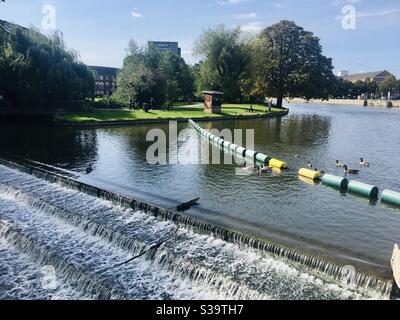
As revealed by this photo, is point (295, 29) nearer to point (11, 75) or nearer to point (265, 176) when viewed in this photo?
point (11, 75)

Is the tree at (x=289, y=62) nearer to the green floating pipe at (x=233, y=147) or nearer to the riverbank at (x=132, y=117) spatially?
the riverbank at (x=132, y=117)

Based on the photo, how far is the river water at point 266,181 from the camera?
648 inches

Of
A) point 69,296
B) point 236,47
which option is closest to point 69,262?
point 69,296

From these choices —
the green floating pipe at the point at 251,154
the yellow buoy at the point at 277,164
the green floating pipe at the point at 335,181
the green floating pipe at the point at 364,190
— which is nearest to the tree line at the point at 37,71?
the green floating pipe at the point at 251,154

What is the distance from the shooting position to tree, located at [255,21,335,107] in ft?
298

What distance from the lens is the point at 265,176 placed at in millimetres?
25594

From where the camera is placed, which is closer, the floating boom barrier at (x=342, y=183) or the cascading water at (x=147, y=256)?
the cascading water at (x=147, y=256)

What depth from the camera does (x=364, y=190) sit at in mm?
21297

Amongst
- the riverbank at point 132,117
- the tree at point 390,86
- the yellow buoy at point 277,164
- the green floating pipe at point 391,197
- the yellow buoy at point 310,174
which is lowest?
the green floating pipe at point 391,197

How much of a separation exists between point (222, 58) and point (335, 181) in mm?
62698

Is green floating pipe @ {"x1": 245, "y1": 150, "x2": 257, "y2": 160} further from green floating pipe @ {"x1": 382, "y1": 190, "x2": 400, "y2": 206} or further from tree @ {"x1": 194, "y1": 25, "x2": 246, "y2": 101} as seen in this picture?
tree @ {"x1": 194, "y1": 25, "x2": 246, "y2": 101}

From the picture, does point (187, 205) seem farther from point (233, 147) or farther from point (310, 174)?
point (233, 147)

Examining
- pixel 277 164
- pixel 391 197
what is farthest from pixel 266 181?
pixel 391 197

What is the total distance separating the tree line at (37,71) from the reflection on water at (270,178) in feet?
24.7
